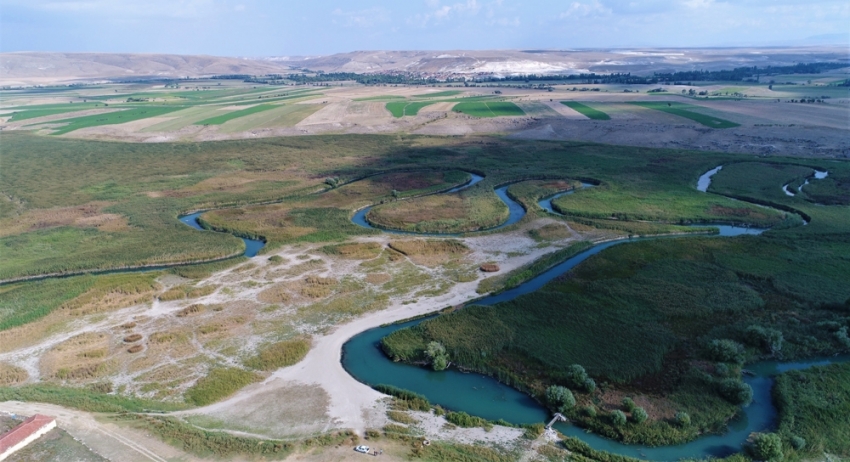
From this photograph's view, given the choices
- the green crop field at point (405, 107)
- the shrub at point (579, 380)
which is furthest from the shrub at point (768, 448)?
the green crop field at point (405, 107)

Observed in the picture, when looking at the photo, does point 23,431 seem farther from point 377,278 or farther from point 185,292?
point 377,278

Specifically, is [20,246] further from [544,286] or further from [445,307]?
[544,286]

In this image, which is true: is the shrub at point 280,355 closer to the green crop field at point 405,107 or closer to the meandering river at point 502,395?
the meandering river at point 502,395

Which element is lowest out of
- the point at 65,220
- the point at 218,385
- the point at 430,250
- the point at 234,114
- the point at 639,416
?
the point at 218,385

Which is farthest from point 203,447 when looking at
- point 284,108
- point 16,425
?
point 284,108

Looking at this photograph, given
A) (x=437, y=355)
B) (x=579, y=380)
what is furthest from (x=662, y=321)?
(x=437, y=355)

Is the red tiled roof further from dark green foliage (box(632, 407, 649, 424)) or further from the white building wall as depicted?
dark green foliage (box(632, 407, 649, 424))
